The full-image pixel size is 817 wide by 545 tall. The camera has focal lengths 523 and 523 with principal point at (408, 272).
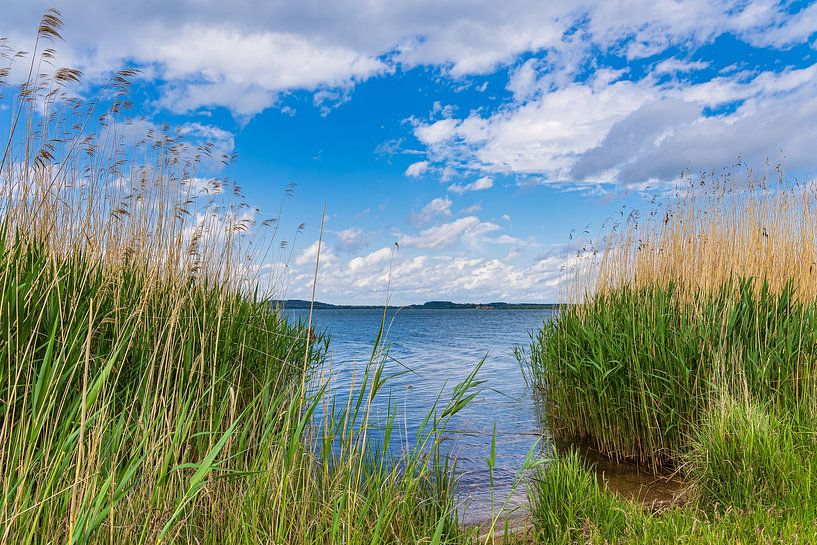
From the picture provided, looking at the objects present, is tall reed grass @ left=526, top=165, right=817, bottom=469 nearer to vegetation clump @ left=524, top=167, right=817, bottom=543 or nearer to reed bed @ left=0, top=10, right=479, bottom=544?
vegetation clump @ left=524, top=167, right=817, bottom=543

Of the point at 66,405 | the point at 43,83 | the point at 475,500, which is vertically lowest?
the point at 475,500

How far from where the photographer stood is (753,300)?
546 cm

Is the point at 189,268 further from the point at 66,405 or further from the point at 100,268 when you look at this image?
the point at 66,405

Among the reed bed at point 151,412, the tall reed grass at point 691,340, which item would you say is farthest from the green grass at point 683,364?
the reed bed at point 151,412

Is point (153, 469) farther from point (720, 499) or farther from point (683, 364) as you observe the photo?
point (683, 364)

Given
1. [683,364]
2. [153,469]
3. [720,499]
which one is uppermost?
[683,364]

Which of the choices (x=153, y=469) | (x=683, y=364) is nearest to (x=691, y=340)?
(x=683, y=364)

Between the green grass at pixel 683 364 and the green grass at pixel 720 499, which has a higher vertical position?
the green grass at pixel 683 364

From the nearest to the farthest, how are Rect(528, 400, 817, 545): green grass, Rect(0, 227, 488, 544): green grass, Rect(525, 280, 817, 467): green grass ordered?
Rect(0, 227, 488, 544): green grass, Rect(528, 400, 817, 545): green grass, Rect(525, 280, 817, 467): green grass

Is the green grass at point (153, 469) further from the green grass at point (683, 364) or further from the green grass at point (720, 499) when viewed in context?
the green grass at point (683, 364)

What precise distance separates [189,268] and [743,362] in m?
5.14

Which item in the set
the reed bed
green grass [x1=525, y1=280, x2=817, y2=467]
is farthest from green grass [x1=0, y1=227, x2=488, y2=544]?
green grass [x1=525, y1=280, x2=817, y2=467]

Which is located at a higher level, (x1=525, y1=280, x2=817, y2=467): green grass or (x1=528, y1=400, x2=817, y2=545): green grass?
(x1=525, y1=280, x2=817, y2=467): green grass

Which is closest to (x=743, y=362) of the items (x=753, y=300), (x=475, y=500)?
(x=753, y=300)
